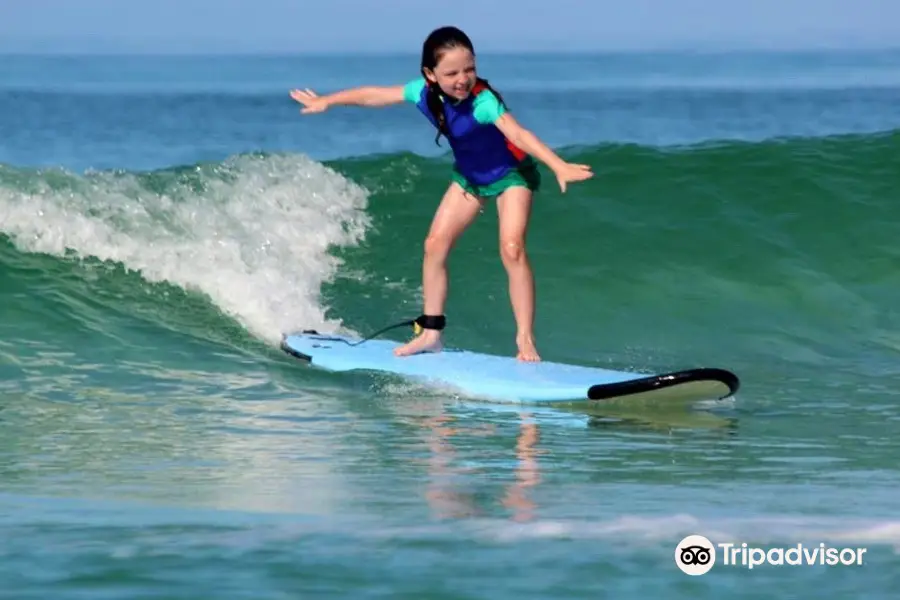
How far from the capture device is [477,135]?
28.3 ft

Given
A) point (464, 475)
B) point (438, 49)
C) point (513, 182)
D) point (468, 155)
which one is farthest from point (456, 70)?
point (464, 475)

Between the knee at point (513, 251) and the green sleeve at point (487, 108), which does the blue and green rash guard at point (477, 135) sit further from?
the knee at point (513, 251)

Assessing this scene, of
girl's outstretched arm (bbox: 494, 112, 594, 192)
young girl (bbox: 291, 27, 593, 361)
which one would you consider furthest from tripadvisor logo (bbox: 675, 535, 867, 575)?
young girl (bbox: 291, 27, 593, 361)

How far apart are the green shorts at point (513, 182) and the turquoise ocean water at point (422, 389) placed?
0.99 meters

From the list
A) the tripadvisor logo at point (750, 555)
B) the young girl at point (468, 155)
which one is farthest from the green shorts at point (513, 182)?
the tripadvisor logo at point (750, 555)

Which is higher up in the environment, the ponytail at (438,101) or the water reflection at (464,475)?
the ponytail at (438,101)

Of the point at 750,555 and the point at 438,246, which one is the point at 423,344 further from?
the point at 750,555

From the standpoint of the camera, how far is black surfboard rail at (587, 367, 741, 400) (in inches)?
311

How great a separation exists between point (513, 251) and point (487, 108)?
667 mm

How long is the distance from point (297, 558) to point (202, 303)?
547 centimetres

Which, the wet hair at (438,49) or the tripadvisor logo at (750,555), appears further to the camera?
the wet hair at (438,49)

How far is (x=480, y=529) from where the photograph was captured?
5934 millimetres

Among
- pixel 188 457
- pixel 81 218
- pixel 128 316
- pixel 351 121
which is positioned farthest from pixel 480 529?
pixel 351 121

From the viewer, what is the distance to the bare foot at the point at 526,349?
8.81 meters
